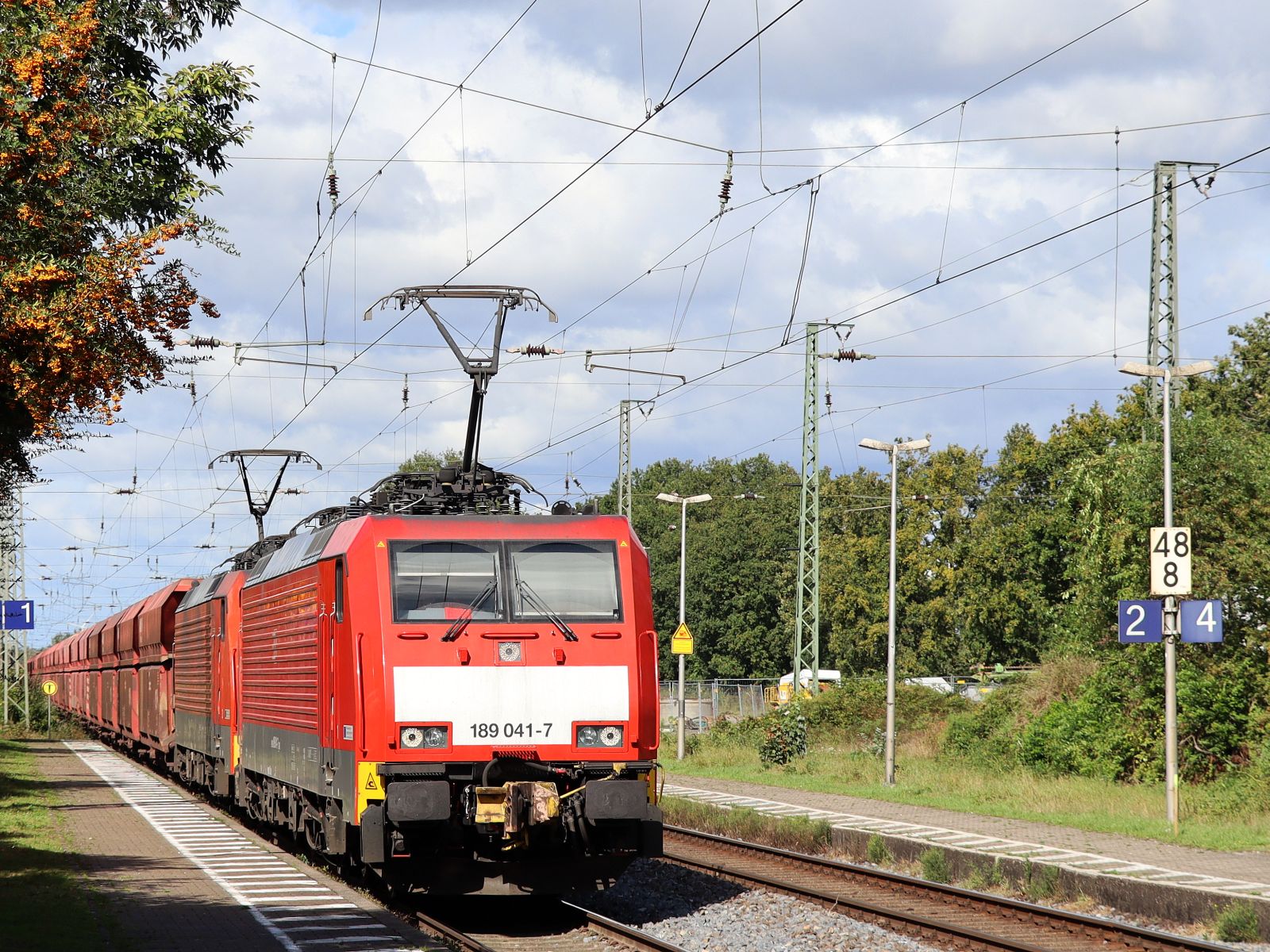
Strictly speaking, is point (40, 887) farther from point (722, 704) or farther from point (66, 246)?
point (722, 704)

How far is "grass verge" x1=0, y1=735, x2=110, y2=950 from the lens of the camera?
1151cm

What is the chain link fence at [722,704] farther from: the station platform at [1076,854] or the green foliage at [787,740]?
the station platform at [1076,854]

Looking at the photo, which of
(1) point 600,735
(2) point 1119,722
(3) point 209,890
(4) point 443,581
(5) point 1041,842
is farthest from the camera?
(2) point 1119,722

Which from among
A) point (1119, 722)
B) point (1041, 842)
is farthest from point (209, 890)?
point (1119, 722)

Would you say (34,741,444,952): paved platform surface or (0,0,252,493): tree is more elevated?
(0,0,252,493): tree

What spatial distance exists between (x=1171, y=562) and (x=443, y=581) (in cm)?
1013

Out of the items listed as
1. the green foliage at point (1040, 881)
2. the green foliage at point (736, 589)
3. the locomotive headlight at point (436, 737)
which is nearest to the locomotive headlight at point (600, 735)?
the locomotive headlight at point (436, 737)

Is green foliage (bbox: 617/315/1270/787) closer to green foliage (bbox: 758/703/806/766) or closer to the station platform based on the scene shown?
green foliage (bbox: 758/703/806/766)

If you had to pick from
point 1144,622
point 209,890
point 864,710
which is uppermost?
point 1144,622

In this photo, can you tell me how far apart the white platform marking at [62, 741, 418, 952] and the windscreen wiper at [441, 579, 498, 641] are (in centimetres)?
240

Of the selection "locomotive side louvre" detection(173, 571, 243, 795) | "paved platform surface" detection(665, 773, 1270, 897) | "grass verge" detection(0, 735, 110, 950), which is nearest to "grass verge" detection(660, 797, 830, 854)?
"paved platform surface" detection(665, 773, 1270, 897)

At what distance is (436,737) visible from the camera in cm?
1296

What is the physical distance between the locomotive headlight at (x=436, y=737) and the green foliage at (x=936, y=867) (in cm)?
648

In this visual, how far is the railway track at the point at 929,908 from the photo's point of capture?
41.6ft
